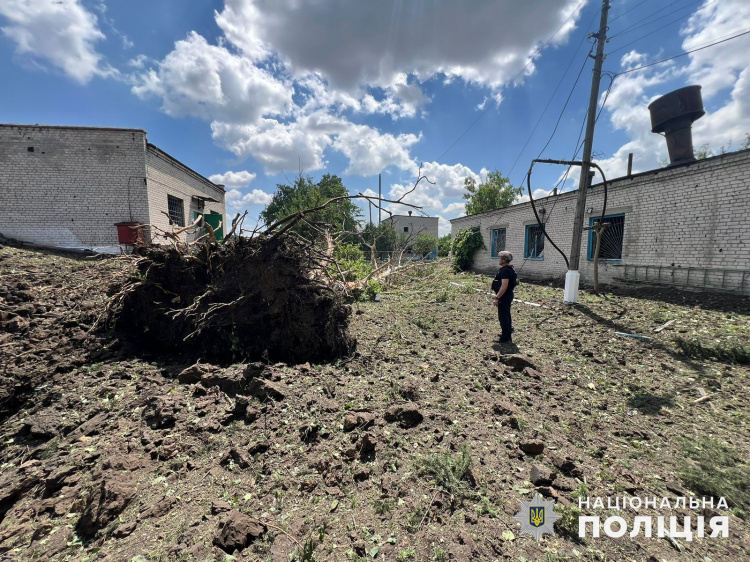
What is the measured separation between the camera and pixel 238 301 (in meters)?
3.83

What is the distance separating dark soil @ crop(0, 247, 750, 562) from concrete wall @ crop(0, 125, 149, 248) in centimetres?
776

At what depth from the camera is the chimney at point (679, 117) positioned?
901cm

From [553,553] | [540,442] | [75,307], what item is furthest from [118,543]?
[75,307]

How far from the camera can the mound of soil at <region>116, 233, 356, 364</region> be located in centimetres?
382

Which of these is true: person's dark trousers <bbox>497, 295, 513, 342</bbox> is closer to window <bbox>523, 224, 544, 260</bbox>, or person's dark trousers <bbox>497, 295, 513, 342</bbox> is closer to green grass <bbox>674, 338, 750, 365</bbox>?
green grass <bbox>674, 338, 750, 365</bbox>

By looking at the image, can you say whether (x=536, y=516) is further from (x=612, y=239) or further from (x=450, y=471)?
(x=612, y=239)

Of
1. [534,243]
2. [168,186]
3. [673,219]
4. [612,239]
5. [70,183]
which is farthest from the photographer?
[534,243]

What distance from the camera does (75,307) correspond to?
405 centimetres

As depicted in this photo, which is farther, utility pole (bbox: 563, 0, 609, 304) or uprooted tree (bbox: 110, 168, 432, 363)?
utility pole (bbox: 563, 0, 609, 304)

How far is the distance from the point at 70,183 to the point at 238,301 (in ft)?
38.4

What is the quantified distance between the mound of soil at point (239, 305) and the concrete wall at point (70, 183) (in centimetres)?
906

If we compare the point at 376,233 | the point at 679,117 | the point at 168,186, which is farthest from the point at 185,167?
the point at 679,117

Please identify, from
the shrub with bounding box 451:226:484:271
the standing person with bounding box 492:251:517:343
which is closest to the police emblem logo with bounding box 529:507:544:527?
the standing person with bounding box 492:251:517:343

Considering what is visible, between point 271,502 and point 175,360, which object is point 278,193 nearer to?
point 175,360
